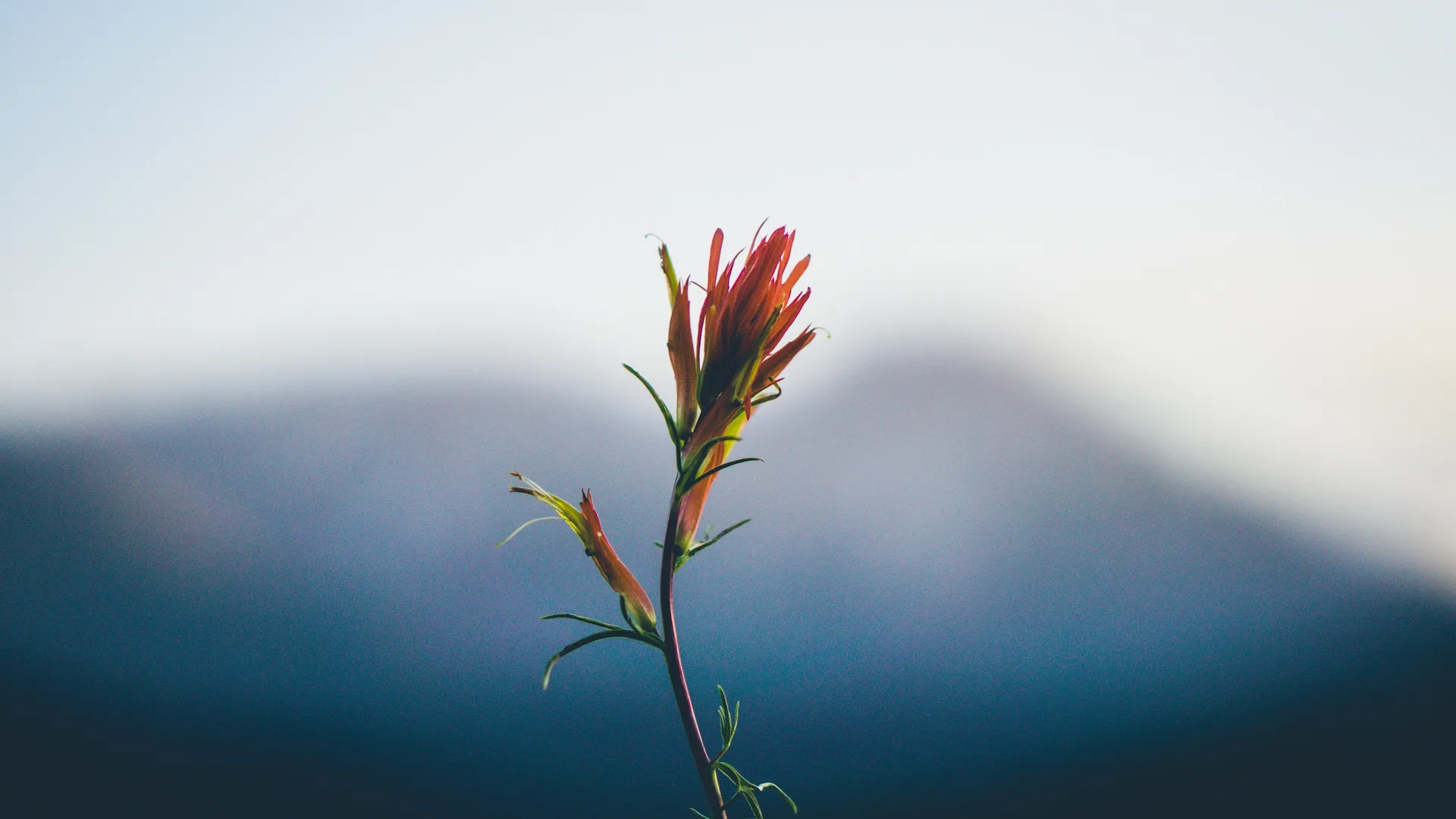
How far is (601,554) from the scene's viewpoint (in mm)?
469

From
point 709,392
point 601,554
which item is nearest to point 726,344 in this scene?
point 709,392

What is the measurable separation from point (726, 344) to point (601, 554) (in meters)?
0.15

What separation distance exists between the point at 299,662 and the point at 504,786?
6.21ft

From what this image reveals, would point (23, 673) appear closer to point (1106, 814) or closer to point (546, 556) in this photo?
point (546, 556)

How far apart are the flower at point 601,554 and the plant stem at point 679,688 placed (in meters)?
0.03

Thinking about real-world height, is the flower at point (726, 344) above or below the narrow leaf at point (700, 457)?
above

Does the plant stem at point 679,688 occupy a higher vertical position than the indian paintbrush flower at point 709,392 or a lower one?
lower

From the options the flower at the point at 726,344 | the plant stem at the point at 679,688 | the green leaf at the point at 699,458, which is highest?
the flower at the point at 726,344

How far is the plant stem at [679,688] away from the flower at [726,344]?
30 millimetres

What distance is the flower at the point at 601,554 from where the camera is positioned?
46 cm

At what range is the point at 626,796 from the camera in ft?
13.0

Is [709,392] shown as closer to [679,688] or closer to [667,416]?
[667,416]

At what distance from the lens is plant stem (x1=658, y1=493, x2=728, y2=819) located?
0.42 m

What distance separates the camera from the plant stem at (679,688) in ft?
1.38
